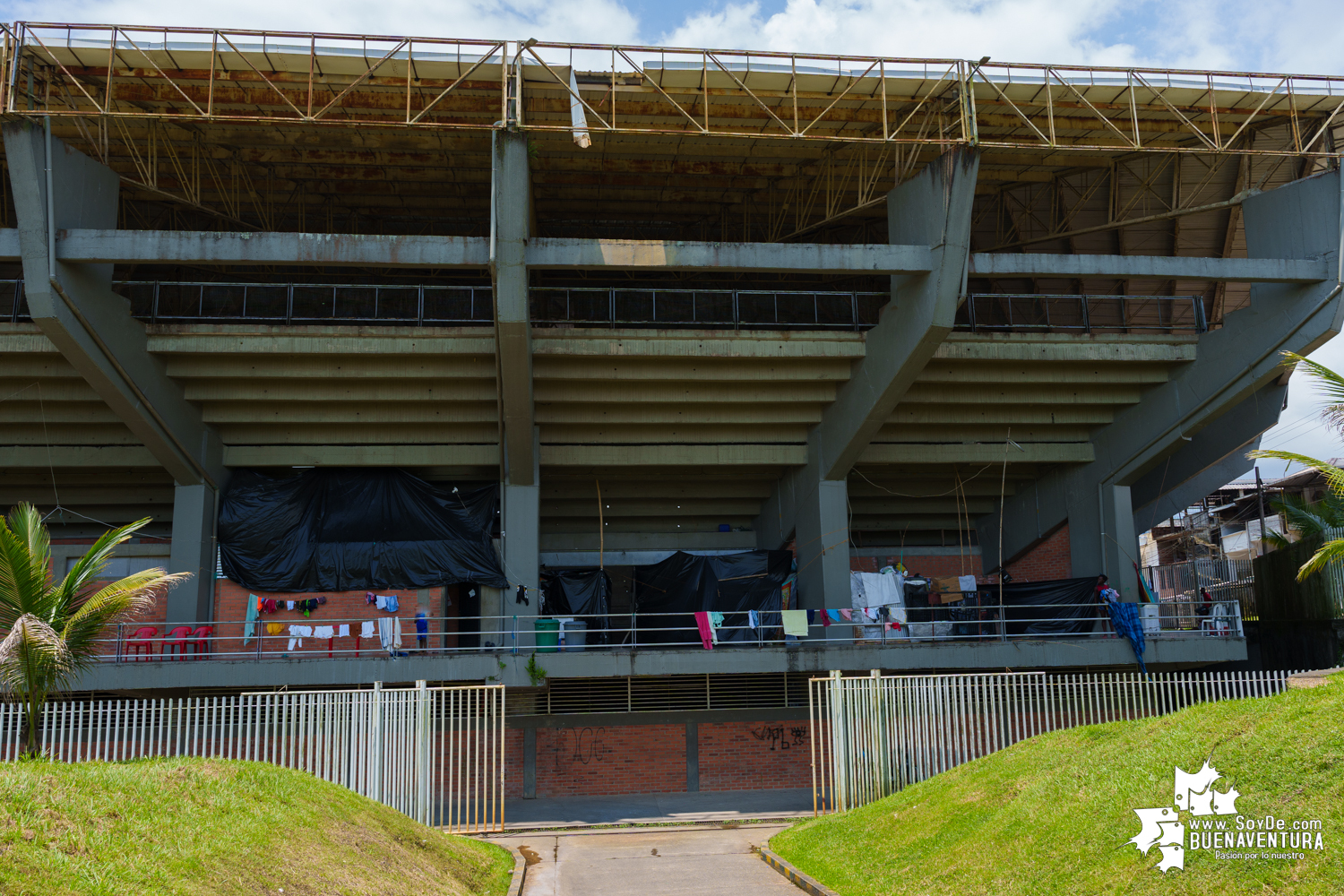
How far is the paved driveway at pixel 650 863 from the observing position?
10.7 metres

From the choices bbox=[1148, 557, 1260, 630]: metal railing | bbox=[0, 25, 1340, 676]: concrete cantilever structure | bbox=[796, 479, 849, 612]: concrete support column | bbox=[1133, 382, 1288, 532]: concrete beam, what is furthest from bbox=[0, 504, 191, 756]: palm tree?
bbox=[1148, 557, 1260, 630]: metal railing

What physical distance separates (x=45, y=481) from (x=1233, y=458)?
28.1m

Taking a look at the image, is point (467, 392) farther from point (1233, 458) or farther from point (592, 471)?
point (1233, 458)

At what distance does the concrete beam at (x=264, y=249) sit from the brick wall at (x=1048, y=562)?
16.0 metres

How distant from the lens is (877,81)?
59.0 feet

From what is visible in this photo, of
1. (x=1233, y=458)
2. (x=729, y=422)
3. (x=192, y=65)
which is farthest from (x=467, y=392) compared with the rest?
(x=1233, y=458)

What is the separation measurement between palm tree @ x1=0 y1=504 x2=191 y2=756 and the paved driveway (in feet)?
18.1

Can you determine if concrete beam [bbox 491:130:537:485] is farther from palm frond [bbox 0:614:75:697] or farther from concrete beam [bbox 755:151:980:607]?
palm frond [bbox 0:614:75:697]

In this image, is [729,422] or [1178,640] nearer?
[1178,640]

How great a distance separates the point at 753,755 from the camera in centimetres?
2009

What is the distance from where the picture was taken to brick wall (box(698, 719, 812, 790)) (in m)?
19.9

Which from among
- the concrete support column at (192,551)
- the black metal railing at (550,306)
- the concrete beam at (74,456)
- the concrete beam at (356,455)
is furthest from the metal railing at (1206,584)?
the concrete beam at (74,456)

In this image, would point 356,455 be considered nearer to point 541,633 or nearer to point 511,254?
point 541,633

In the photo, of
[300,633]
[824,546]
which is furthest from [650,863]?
[300,633]
